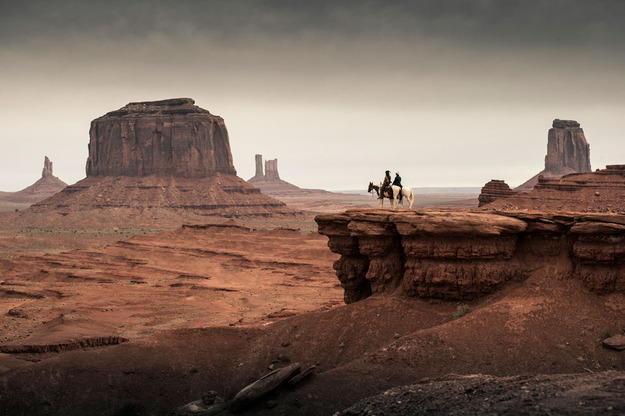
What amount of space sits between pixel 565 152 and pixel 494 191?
366 ft

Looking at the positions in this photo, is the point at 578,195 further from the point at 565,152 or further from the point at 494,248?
the point at 565,152

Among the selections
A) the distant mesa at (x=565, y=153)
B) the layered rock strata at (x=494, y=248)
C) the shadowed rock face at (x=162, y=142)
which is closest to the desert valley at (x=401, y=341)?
the layered rock strata at (x=494, y=248)

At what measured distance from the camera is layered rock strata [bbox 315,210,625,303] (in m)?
20.5

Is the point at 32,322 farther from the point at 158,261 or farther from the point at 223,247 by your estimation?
the point at 223,247

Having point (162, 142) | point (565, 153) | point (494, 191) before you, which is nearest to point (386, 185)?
point (494, 191)

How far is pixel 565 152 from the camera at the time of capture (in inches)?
7096

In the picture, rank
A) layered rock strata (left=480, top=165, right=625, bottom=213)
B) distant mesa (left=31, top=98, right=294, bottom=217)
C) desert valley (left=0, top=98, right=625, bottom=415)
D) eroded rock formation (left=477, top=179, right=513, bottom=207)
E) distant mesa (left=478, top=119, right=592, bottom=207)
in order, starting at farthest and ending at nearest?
distant mesa (left=478, top=119, right=592, bottom=207) → distant mesa (left=31, top=98, right=294, bottom=217) → eroded rock formation (left=477, top=179, right=513, bottom=207) → layered rock strata (left=480, top=165, right=625, bottom=213) → desert valley (left=0, top=98, right=625, bottom=415)

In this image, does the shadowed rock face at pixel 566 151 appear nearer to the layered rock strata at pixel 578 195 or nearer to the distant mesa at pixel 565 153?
the distant mesa at pixel 565 153

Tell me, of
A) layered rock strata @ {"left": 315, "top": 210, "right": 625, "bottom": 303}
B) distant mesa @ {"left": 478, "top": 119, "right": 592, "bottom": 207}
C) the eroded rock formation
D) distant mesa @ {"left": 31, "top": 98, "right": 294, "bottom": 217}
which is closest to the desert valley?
layered rock strata @ {"left": 315, "top": 210, "right": 625, "bottom": 303}

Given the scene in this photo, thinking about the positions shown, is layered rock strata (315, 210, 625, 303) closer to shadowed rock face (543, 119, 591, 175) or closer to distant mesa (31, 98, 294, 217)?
distant mesa (31, 98, 294, 217)

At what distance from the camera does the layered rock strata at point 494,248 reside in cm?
2055

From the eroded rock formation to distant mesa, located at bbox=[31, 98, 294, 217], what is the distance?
69789 mm

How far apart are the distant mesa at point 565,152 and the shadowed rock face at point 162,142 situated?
304 feet

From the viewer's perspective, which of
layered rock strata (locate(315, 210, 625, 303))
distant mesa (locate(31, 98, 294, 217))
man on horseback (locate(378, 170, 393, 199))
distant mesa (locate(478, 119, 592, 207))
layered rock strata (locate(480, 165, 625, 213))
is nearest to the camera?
layered rock strata (locate(315, 210, 625, 303))
